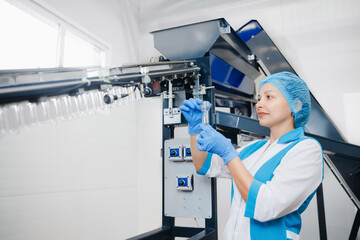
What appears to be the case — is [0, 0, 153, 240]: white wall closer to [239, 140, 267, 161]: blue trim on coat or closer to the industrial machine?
the industrial machine

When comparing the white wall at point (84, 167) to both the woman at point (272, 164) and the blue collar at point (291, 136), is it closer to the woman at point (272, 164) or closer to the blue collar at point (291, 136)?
the woman at point (272, 164)

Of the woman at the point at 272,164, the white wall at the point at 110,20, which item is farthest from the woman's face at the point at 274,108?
the white wall at the point at 110,20

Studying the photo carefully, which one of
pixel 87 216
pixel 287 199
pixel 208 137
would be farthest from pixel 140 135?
pixel 287 199

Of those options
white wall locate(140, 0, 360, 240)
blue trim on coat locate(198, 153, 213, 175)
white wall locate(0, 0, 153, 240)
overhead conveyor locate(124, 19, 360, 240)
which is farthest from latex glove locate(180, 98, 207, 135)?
white wall locate(140, 0, 360, 240)

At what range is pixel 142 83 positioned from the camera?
1041 millimetres

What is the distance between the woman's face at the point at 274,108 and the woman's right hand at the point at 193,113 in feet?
0.90

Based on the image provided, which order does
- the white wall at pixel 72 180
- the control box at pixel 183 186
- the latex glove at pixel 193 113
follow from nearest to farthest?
the latex glove at pixel 193 113 < the control box at pixel 183 186 < the white wall at pixel 72 180

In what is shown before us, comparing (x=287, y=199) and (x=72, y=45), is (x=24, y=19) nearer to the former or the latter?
(x=72, y=45)

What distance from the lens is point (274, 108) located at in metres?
1.06

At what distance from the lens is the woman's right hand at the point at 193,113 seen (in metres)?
1.15

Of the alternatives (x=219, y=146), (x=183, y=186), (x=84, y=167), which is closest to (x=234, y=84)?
(x=183, y=186)

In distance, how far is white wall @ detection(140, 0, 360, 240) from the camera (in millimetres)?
2240

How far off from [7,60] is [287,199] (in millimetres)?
1958

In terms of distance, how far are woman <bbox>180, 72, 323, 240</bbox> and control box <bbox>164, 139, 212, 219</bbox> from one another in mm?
180
